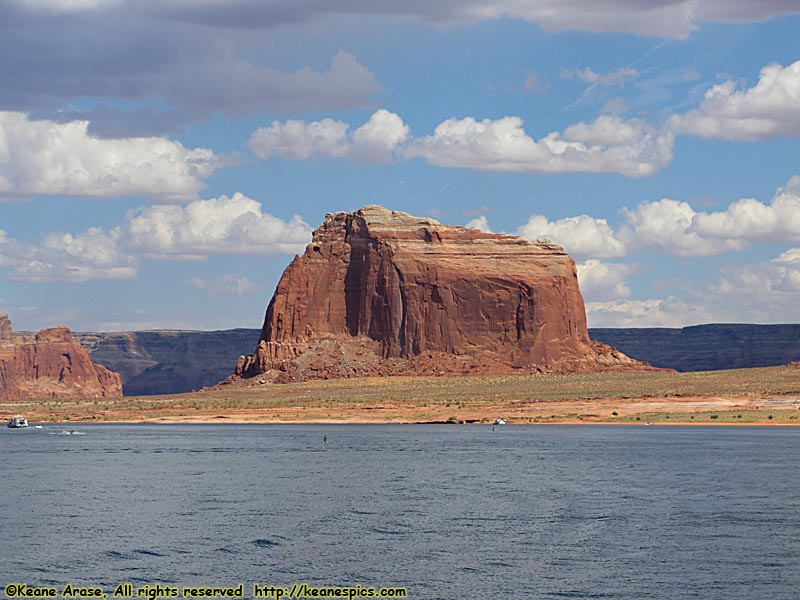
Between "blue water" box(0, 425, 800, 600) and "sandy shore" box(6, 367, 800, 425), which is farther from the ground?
"sandy shore" box(6, 367, 800, 425)

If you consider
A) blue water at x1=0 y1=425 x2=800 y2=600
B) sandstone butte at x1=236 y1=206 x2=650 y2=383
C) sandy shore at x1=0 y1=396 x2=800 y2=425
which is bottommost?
blue water at x1=0 y1=425 x2=800 y2=600

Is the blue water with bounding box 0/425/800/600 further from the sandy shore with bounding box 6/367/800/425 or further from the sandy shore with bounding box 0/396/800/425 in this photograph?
the sandy shore with bounding box 6/367/800/425

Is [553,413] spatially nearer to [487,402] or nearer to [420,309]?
[487,402]

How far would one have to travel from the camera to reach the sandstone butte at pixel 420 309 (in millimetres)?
166000

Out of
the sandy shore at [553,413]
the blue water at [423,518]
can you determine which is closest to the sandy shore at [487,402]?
the sandy shore at [553,413]

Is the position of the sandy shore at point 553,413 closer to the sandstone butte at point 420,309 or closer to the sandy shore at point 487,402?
the sandy shore at point 487,402

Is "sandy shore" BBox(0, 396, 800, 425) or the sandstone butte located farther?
the sandstone butte

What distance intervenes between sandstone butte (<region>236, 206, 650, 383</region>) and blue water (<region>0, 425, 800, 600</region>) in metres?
79.3

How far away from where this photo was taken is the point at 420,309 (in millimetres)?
169250

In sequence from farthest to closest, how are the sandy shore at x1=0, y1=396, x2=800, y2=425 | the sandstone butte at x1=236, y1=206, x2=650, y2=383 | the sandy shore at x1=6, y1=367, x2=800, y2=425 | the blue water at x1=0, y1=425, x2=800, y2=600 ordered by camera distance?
1. the sandstone butte at x1=236, y1=206, x2=650, y2=383
2. the sandy shore at x1=6, y1=367, x2=800, y2=425
3. the sandy shore at x1=0, y1=396, x2=800, y2=425
4. the blue water at x1=0, y1=425, x2=800, y2=600

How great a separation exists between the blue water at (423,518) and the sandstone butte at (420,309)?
79270 mm

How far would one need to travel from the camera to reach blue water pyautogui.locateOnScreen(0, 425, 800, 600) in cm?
3819

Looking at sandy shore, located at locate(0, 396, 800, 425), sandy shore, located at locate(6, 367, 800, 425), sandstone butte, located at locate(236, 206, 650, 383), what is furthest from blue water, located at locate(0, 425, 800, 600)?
sandstone butte, located at locate(236, 206, 650, 383)

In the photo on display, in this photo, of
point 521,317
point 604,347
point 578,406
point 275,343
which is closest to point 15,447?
point 578,406
